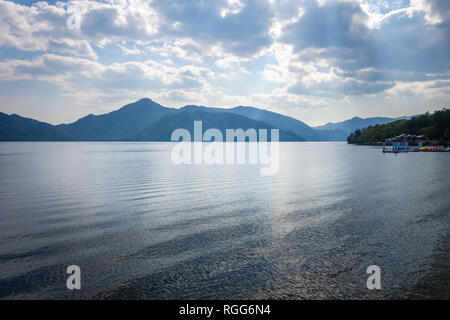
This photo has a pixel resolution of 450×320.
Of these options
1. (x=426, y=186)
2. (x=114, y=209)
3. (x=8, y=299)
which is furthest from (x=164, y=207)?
(x=426, y=186)

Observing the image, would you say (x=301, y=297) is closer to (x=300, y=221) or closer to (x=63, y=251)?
(x=300, y=221)

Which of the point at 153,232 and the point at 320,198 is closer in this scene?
the point at 153,232

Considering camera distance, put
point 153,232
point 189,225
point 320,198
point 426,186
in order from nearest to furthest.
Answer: point 153,232 < point 189,225 < point 320,198 < point 426,186

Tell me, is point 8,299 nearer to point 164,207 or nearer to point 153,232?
point 153,232

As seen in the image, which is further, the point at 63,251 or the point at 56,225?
the point at 56,225

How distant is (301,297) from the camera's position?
1162 centimetres

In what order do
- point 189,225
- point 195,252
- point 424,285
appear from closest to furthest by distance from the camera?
point 424,285
point 195,252
point 189,225

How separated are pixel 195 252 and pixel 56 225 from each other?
1205 cm

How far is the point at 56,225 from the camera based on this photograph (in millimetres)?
21625

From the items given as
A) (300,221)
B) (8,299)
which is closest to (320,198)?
(300,221)

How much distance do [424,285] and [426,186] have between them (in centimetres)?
3460
